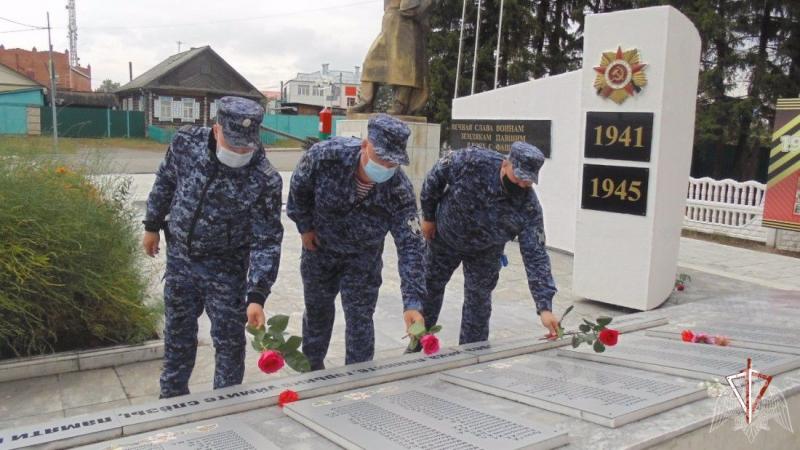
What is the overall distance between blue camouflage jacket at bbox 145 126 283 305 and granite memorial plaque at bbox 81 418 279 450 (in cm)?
65

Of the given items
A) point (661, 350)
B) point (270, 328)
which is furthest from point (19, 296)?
point (661, 350)

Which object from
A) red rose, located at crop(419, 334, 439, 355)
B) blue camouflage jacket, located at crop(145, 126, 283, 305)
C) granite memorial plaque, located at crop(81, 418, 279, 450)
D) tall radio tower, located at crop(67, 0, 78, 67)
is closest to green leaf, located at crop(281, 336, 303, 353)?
blue camouflage jacket, located at crop(145, 126, 283, 305)

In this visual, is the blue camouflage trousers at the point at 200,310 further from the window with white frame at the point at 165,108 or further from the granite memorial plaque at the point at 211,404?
the window with white frame at the point at 165,108

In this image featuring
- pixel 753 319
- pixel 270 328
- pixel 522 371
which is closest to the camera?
pixel 270 328

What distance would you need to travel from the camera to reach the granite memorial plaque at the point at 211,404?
6.15 ft

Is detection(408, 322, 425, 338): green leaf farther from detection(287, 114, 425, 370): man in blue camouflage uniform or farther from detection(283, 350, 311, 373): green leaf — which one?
detection(283, 350, 311, 373): green leaf

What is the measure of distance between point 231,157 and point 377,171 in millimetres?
598

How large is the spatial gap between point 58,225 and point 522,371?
2.67 m

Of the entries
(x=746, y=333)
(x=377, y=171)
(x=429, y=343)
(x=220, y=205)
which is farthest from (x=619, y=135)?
(x=220, y=205)

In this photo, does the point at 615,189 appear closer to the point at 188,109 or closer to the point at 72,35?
the point at 188,109

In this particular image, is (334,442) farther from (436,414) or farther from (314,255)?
(314,255)

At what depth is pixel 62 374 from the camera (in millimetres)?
3654

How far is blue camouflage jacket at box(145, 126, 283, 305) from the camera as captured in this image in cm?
258

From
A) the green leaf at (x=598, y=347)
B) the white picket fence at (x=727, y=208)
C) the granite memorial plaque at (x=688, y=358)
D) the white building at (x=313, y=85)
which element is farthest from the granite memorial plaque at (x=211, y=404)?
the white building at (x=313, y=85)
